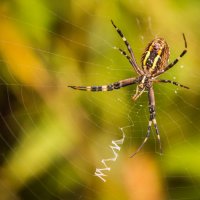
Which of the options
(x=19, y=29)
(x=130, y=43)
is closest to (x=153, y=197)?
(x=130, y=43)

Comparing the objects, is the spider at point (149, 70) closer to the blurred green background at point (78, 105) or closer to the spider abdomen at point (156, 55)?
the spider abdomen at point (156, 55)

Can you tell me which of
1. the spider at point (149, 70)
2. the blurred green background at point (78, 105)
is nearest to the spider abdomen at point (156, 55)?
the spider at point (149, 70)

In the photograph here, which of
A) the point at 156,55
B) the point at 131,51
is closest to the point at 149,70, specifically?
the point at 131,51

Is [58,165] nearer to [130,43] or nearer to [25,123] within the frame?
[25,123]

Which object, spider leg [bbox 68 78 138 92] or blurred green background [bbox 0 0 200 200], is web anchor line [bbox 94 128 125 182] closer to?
blurred green background [bbox 0 0 200 200]

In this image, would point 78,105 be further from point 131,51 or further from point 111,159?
point 131,51

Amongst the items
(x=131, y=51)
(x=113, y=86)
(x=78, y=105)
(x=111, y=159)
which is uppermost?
(x=131, y=51)

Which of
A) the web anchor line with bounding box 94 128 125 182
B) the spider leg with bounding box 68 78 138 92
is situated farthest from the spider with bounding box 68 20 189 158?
Answer: the web anchor line with bounding box 94 128 125 182
